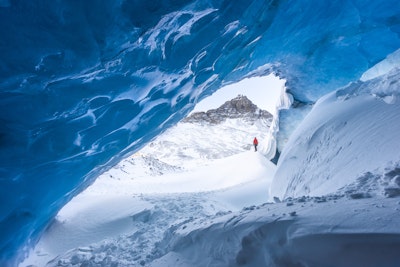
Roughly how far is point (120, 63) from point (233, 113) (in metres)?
30.4

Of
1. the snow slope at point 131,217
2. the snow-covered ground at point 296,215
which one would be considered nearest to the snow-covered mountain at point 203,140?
the snow slope at point 131,217

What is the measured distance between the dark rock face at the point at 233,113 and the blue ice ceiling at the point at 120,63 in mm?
24815

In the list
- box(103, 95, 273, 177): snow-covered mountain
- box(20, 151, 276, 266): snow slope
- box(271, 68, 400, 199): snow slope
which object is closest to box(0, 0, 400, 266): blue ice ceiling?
box(20, 151, 276, 266): snow slope

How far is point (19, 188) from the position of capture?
3.55m

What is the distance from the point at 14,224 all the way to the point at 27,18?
349 cm

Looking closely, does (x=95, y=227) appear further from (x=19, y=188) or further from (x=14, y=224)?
(x=19, y=188)

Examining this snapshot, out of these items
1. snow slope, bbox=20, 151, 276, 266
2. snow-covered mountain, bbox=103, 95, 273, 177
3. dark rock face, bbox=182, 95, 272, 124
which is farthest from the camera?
dark rock face, bbox=182, 95, 272, 124

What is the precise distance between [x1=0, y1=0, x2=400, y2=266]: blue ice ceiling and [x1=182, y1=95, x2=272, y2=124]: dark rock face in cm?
2481

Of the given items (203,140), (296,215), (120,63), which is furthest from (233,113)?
(296,215)

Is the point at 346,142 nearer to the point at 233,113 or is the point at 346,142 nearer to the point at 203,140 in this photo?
the point at 203,140

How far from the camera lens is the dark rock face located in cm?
3077

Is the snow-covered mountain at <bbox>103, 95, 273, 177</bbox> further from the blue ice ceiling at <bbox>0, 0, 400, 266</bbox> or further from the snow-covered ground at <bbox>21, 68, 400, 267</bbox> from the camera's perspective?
the blue ice ceiling at <bbox>0, 0, 400, 266</bbox>

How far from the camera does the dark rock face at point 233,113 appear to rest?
101 feet

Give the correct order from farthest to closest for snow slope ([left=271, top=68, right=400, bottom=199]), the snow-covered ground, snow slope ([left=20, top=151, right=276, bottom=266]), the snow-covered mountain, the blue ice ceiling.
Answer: the snow-covered mountain → snow slope ([left=20, top=151, right=276, bottom=266]) → snow slope ([left=271, top=68, right=400, bottom=199]) → the blue ice ceiling → the snow-covered ground
